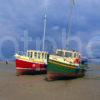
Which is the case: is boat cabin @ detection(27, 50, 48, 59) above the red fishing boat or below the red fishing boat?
above

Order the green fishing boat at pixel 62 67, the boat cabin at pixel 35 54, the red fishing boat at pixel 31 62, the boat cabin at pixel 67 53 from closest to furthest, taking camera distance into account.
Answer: the green fishing boat at pixel 62 67 → the boat cabin at pixel 67 53 → the red fishing boat at pixel 31 62 → the boat cabin at pixel 35 54

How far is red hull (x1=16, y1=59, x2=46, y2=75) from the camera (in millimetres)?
47000

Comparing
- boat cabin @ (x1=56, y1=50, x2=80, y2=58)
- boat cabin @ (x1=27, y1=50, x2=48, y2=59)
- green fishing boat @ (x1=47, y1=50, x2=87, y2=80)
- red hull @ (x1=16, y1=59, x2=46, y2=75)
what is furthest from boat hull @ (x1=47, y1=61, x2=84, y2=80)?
boat cabin @ (x1=27, y1=50, x2=48, y2=59)

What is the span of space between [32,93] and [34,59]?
710 inches

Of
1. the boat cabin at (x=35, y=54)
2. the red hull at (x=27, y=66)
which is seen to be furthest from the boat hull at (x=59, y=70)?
the boat cabin at (x=35, y=54)

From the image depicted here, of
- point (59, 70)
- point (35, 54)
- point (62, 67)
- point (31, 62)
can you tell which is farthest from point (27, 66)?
point (62, 67)

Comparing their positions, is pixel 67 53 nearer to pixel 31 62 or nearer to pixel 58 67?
pixel 58 67

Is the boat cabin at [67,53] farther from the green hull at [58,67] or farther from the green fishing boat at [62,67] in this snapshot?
the green hull at [58,67]

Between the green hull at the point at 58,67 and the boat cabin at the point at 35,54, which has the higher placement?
the boat cabin at the point at 35,54

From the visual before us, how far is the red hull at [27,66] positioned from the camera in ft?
154

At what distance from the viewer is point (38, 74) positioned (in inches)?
1939

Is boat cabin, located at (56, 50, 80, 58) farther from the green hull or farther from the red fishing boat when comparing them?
the red fishing boat

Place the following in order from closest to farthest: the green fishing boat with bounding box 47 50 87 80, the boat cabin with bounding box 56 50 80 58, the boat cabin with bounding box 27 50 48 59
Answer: the green fishing boat with bounding box 47 50 87 80
the boat cabin with bounding box 56 50 80 58
the boat cabin with bounding box 27 50 48 59

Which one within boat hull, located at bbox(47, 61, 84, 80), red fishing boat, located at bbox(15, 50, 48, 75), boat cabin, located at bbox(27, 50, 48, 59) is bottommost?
boat hull, located at bbox(47, 61, 84, 80)
